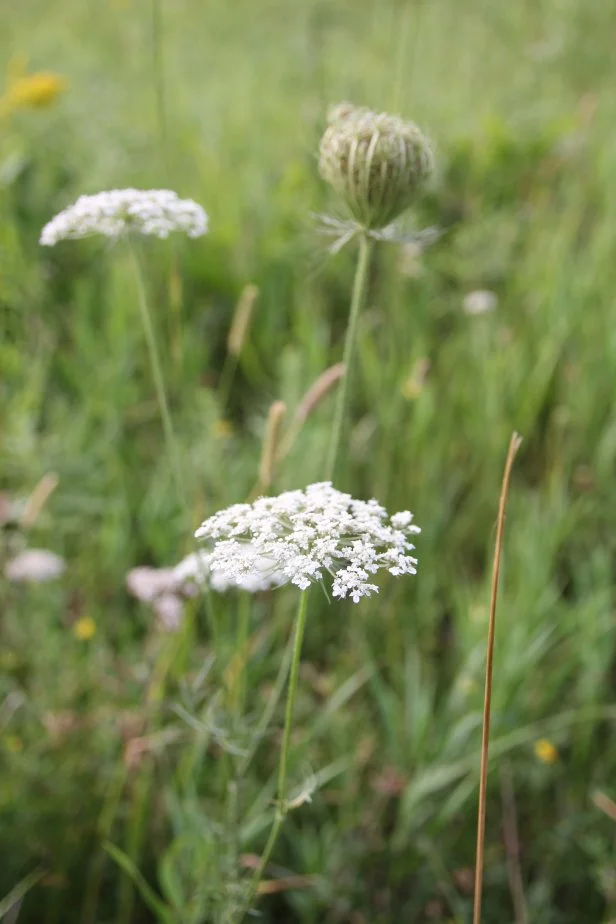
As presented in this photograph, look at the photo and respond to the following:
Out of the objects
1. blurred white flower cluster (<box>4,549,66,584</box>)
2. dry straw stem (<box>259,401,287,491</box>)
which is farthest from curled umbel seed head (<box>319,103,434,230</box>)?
blurred white flower cluster (<box>4,549,66,584</box>)

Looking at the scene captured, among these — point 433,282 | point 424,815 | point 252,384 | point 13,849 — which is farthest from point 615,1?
point 13,849

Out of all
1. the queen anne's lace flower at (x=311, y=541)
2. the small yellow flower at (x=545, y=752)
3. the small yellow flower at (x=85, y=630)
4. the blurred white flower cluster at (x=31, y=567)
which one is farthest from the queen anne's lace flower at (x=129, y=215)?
the small yellow flower at (x=545, y=752)

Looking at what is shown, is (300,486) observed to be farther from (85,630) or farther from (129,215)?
(129,215)

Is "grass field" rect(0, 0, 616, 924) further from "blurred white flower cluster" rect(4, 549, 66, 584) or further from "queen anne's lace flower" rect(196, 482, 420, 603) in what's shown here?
"queen anne's lace flower" rect(196, 482, 420, 603)

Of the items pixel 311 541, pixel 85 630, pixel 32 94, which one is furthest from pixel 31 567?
pixel 32 94

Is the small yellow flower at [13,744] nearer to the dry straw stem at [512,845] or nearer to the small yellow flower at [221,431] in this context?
the small yellow flower at [221,431]

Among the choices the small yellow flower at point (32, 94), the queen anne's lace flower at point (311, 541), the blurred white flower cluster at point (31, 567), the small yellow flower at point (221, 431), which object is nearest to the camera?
the queen anne's lace flower at point (311, 541)
